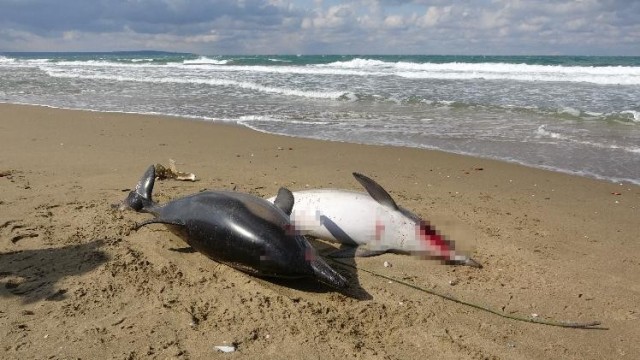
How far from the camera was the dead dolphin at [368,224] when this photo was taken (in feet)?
15.6

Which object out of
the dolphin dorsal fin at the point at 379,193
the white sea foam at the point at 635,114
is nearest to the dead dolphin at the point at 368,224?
the dolphin dorsal fin at the point at 379,193

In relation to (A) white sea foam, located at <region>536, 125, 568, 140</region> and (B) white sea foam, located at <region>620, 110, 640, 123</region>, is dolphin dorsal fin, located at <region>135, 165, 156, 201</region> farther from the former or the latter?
(B) white sea foam, located at <region>620, 110, 640, 123</region>

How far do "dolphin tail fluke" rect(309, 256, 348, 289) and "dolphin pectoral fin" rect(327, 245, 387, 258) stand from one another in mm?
792

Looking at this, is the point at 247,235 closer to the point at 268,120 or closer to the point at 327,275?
the point at 327,275

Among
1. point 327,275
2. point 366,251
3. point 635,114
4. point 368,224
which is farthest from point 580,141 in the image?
point 327,275

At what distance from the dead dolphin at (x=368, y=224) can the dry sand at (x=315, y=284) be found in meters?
0.15

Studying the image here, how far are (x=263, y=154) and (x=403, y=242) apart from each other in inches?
171

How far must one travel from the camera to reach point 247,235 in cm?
406

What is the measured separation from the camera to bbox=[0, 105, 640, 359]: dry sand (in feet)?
11.1

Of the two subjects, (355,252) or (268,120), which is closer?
(355,252)

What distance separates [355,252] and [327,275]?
3.13ft

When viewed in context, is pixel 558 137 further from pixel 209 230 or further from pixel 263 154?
pixel 209 230

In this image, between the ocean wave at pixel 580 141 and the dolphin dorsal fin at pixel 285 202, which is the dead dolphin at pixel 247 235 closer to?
the dolphin dorsal fin at pixel 285 202

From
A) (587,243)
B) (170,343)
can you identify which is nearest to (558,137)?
(587,243)
